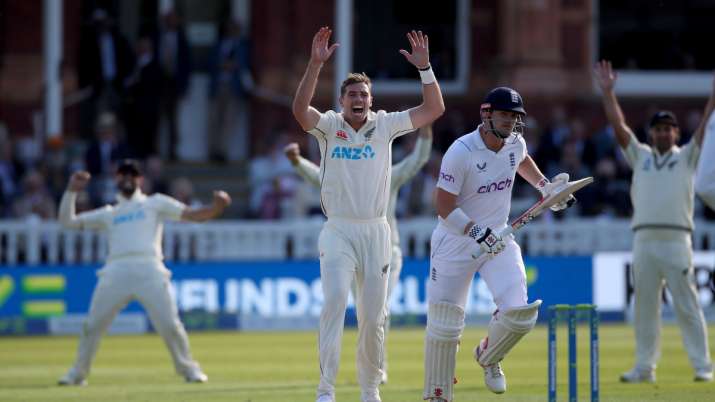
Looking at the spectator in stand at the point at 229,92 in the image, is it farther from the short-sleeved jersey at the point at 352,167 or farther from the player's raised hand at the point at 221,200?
the short-sleeved jersey at the point at 352,167

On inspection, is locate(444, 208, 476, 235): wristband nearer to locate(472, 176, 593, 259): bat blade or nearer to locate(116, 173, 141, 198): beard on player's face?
locate(472, 176, 593, 259): bat blade

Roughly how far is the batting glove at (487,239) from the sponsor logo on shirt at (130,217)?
4.51m

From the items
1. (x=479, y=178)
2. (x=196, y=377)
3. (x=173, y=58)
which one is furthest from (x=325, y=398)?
(x=173, y=58)

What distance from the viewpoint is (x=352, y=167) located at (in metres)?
9.83

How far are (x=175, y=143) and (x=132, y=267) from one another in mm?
9623


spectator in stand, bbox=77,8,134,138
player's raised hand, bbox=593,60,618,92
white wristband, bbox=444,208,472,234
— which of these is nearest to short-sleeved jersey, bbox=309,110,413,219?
white wristband, bbox=444,208,472,234

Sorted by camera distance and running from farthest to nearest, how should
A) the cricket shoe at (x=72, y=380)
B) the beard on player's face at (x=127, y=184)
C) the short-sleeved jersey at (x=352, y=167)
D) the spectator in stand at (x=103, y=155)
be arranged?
the spectator in stand at (x=103, y=155)
the beard on player's face at (x=127, y=184)
the cricket shoe at (x=72, y=380)
the short-sleeved jersey at (x=352, y=167)

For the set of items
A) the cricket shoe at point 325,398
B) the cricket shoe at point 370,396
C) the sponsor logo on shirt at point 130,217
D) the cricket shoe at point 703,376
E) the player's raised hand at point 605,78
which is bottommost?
the cricket shoe at point 703,376

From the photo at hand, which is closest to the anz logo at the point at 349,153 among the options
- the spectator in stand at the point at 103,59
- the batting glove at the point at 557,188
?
the batting glove at the point at 557,188

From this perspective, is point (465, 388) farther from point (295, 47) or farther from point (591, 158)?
point (295, 47)

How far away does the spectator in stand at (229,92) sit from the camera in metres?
21.6

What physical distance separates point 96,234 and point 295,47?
4749 millimetres

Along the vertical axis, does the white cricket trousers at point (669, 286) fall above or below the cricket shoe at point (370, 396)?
above

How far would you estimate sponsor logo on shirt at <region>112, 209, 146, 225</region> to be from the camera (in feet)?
42.9
